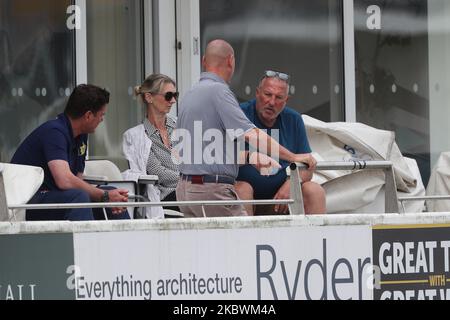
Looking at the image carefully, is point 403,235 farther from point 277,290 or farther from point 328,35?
point 328,35

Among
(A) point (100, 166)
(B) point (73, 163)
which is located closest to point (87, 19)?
(A) point (100, 166)

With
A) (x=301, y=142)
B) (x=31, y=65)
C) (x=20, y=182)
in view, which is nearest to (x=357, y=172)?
(x=301, y=142)

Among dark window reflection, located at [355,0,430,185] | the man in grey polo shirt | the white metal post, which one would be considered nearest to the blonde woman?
the man in grey polo shirt

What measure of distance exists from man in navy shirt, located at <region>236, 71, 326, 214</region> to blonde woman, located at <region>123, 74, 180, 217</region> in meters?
0.96

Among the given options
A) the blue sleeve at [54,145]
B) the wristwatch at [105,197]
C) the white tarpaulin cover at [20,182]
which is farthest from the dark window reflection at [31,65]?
the white tarpaulin cover at [20,182]

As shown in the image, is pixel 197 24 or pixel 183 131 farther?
pixel 197 24

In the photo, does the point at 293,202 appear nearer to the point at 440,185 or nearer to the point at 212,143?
the point at 212,143

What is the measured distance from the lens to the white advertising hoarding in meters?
6.83

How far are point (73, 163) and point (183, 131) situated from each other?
896 mm

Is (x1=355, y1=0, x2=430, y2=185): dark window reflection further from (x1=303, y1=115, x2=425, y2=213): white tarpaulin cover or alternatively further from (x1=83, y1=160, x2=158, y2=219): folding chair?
(x1=83, y1=160, x2=158, y2=219): folding chair

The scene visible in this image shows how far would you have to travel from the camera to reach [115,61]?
1059 centimetres

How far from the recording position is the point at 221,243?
7.00 metres

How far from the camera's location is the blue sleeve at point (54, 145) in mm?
8133
